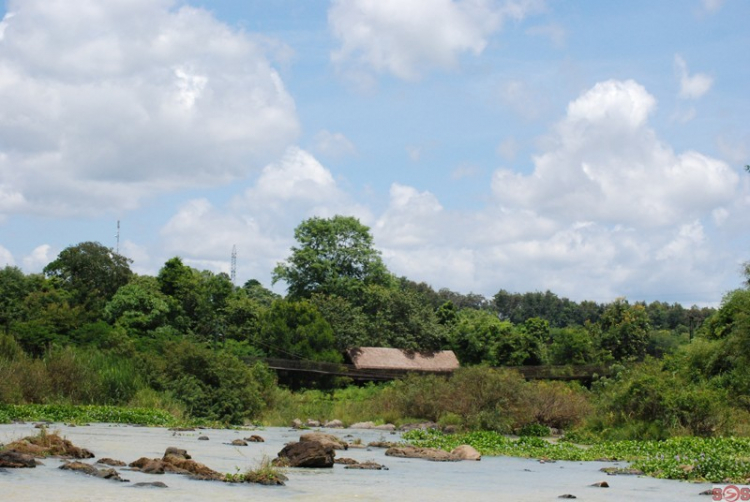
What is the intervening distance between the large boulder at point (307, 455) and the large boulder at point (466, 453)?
507 centimetres

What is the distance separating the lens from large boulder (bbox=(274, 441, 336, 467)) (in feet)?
57.7

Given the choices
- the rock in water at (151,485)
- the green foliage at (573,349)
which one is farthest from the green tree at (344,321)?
the rock in water at (151,485)

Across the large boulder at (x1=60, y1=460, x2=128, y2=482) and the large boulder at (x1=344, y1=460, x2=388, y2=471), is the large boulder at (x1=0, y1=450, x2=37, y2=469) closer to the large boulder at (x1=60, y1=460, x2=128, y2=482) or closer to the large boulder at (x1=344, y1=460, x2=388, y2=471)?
the large boulder at (x1=60, y1=460, x2=128, y2=482)

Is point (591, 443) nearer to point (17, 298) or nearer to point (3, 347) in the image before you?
point (3, 347)

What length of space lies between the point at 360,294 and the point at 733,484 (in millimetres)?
61253

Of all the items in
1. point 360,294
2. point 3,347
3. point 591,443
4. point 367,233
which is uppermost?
point 367,233

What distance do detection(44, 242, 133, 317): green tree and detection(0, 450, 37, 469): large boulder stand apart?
57.0 m

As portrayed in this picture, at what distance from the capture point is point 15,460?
47.8 feet

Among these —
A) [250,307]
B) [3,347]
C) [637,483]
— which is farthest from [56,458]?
[250,307]

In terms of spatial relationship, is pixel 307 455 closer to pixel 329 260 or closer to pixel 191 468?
pixel 191 468

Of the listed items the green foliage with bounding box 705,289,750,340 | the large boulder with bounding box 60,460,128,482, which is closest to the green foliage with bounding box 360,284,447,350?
the green foliage with bounding box 705,289,750,340

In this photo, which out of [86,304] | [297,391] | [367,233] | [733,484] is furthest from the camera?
[367,233]

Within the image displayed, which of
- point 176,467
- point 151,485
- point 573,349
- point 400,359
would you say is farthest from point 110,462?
point 573,349

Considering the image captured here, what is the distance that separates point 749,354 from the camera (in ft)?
107
